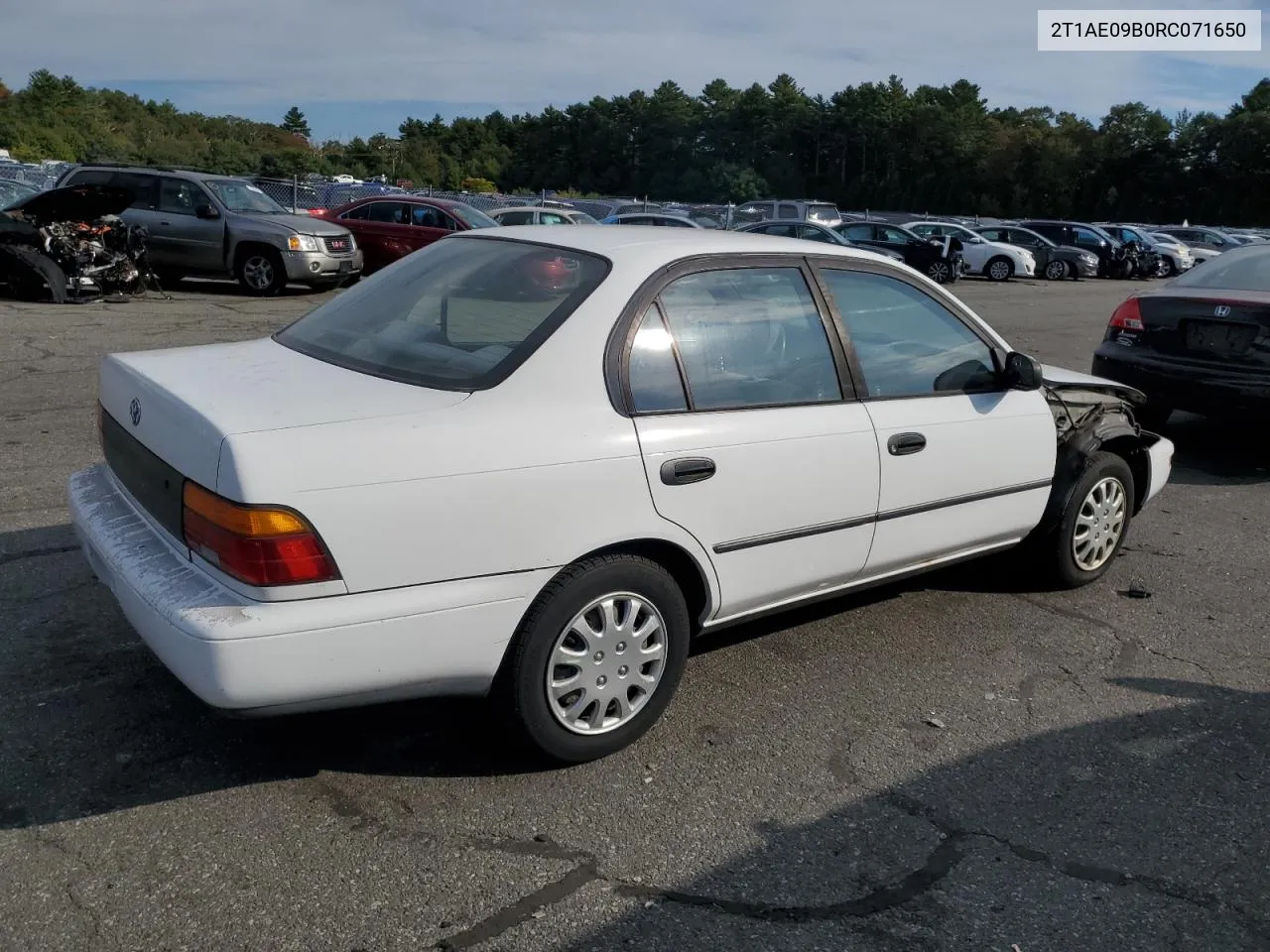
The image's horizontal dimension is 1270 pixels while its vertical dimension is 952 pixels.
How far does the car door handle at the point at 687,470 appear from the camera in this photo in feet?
11.3

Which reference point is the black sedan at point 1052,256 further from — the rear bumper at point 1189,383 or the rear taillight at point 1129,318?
the rear bumper at point 1189,383

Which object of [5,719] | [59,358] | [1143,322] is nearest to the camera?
[5,719]

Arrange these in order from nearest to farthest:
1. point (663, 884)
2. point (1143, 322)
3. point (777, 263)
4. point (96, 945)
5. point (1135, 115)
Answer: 1. point (96, 945)
2. point (663, 884)
3. point (777, 263)
4. point (1143, 322)
5. point (1135, 115)

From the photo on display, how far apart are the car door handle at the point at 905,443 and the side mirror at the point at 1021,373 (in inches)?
24.8

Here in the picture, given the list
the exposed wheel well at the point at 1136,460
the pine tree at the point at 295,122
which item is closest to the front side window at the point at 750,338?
the exposed wheel well at the point at 1136,460

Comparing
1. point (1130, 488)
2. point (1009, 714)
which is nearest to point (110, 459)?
point (1009, 714)

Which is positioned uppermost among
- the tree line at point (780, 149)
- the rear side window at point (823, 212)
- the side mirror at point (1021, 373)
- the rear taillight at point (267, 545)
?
the tree line at point (780, 149)

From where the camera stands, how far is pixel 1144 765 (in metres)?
3.69

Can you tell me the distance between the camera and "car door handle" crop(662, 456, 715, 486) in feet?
11.3

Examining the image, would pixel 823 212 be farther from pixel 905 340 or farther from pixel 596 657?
pixel 596 657

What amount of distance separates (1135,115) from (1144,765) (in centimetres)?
8428

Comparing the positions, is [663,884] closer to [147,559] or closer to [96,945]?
[96,945]

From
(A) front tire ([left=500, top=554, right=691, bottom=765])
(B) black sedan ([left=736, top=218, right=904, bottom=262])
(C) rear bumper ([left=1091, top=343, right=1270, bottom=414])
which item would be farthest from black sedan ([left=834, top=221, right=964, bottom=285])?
(A) front tire ([left=500, top=554, right=691, bottom=765])

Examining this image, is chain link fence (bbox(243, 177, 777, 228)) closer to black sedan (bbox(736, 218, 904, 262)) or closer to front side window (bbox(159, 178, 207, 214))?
black sedan (bbox(736, 218, 904, 262))
